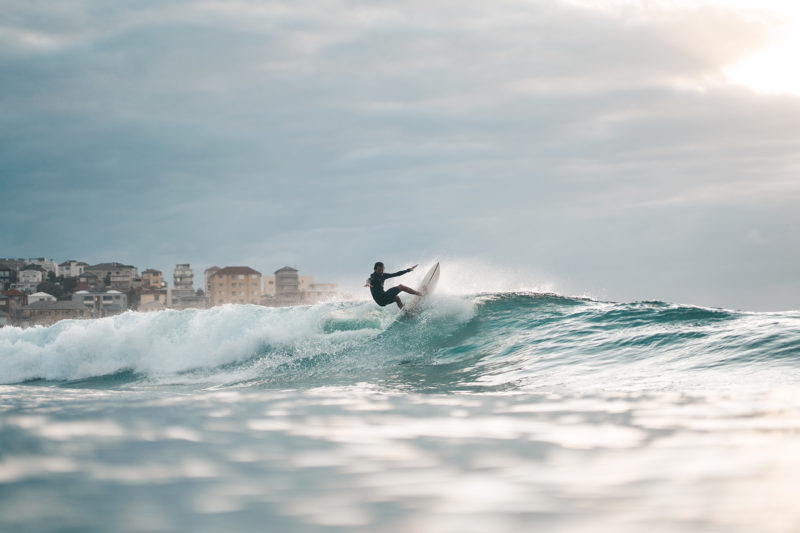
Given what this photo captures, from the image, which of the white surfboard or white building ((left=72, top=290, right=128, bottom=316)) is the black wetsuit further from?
white building ((left=72, top=290, right=128, bottom=316))

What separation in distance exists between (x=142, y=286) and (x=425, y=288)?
99.5m

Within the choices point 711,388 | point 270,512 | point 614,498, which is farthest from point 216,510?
point 711,388

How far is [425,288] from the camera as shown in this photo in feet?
57.4

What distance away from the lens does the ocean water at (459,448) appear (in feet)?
9.39

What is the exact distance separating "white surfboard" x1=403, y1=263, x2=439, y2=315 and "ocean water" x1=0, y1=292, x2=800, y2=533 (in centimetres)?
465

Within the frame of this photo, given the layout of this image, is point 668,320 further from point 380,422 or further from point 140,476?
point 140,476

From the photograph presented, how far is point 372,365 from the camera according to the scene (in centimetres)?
1332

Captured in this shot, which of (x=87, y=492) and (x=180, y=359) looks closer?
(x=87, y=492)

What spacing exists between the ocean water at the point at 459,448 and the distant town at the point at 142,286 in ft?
270

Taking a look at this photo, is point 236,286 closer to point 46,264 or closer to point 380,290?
point 46,264

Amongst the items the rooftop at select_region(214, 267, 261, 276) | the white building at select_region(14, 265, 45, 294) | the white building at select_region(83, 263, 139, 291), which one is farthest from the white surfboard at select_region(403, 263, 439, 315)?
the white building at select_region(14, 265, 45, 294)

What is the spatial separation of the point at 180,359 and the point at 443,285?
7527 millimetres

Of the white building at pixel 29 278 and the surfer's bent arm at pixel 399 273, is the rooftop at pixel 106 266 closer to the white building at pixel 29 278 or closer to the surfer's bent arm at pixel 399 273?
the white building at pixel 29 278

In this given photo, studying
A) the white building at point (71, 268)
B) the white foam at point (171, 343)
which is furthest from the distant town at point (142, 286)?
the white foam at point (171, 343)
